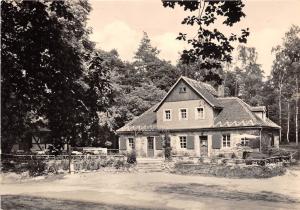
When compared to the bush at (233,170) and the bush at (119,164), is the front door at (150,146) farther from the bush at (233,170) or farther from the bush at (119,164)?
the bush at (233,170)

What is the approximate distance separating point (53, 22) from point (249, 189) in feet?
49.2

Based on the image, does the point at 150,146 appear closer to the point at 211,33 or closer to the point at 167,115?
the point at 167,115

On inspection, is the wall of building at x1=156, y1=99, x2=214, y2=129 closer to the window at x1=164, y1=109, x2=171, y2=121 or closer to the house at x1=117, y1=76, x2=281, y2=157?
the house at x1=117, y1=76, x2=281, y2=157

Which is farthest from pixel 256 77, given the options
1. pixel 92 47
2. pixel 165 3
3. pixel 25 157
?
pixel 165 3

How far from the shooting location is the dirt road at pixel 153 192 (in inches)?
624

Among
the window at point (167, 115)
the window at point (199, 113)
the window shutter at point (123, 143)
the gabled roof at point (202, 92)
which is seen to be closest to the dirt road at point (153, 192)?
the window at point (199, 113)

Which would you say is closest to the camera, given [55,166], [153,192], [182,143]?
[153,192]

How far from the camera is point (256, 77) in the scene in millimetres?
73188

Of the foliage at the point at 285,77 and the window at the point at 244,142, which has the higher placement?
the foliage at the point at 285,77

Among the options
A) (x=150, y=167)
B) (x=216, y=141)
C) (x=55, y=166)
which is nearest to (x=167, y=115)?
(x=216, y=141)

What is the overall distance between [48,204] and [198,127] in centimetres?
2299

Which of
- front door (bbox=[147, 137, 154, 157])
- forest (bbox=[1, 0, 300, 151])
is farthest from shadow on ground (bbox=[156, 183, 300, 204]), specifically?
front door (bbox=[147, 137, 154, 157])

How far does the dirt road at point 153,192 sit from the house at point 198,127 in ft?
29.2

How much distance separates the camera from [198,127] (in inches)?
1478
